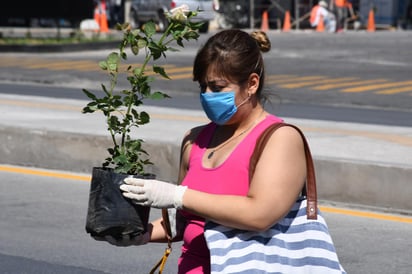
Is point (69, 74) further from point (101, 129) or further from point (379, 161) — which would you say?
point (379, 161)

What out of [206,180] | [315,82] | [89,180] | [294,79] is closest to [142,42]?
[206,180]

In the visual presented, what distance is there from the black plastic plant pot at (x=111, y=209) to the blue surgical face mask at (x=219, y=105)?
0.91 feet

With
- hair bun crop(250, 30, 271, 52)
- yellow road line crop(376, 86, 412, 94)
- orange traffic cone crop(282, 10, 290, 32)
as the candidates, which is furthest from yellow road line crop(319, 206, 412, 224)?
orange traffic cone crop(282, 10, 290, 32)

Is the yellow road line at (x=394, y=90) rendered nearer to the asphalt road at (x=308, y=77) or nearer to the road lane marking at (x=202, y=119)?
the asphalt road at (x=308, y=77)

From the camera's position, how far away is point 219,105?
138 inches

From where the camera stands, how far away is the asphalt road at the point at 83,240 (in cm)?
729

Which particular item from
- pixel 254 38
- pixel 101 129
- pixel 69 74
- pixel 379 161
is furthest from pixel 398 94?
pixel 254 38

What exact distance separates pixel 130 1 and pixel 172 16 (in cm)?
4305

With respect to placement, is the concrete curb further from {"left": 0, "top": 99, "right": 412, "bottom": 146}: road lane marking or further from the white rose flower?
the white rose flower

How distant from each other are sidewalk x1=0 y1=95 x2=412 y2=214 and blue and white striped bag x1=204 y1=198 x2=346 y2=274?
5.61 m

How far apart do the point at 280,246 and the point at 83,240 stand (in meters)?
4.68

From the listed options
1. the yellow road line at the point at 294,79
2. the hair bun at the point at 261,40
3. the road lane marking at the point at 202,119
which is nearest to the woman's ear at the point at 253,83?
the hair bun at the point at 261,40

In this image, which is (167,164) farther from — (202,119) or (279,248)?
(279,248)

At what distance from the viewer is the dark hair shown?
3.56 metres
